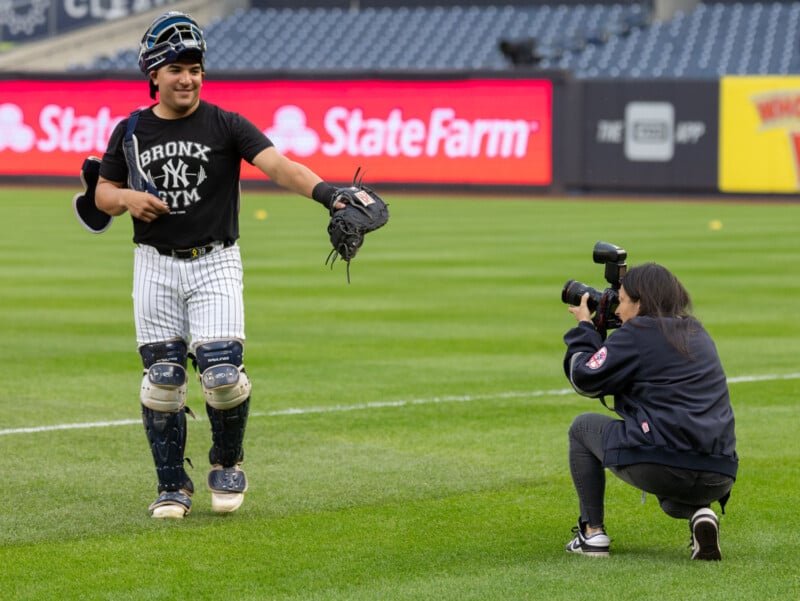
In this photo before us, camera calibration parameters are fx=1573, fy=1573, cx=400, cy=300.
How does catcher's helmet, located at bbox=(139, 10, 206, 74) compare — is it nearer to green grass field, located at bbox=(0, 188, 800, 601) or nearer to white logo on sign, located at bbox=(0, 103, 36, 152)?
green grass field, located at bbox=(0, 188, 800, 601)

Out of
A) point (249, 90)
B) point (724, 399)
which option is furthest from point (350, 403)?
point (249, 90)

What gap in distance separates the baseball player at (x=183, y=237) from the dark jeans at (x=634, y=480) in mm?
1538

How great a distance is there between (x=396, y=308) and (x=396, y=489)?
25.2ft

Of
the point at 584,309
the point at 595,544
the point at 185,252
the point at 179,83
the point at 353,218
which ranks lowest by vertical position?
the point at 595,544

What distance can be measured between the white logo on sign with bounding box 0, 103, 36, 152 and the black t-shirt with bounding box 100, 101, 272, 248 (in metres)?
31.4

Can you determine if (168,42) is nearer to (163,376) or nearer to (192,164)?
(192,164)

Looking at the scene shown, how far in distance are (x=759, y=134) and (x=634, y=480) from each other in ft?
87.9

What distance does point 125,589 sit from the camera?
5672 mm

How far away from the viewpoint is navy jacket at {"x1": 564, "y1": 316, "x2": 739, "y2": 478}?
5.92 meters

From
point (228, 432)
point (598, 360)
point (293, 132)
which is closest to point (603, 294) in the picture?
point (598, 360)

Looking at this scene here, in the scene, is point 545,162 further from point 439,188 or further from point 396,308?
point 396,308

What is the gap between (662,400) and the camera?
595 centimetres

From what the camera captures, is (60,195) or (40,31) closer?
(60,195)

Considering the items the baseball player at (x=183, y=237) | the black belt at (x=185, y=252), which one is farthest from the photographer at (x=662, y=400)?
the black belt at (x=185, y=252)
